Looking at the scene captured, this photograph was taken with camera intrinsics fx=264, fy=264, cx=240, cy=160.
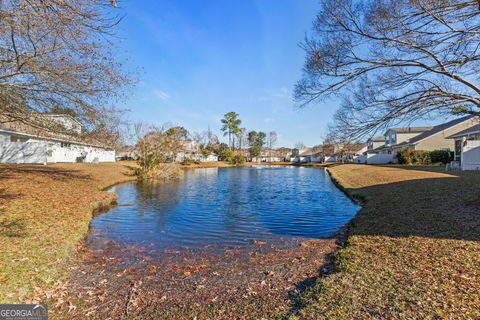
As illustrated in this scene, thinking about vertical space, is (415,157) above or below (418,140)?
below

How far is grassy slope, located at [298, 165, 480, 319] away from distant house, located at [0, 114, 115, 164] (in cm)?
1099

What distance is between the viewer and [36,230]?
22.9 feet

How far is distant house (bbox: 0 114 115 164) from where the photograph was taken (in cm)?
1104

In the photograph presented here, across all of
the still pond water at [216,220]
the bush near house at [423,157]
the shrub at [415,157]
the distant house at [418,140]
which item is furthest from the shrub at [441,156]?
the still pond water at [216,220]

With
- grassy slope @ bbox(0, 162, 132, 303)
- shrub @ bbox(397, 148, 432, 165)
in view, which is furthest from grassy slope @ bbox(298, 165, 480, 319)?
shrub @ bbox(397, 148, 432, 165)

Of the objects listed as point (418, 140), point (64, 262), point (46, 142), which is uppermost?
point (418, 140)

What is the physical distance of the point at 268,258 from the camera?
20.6 feet

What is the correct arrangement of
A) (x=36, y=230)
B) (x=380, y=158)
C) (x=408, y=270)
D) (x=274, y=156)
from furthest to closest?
(x=274, y=156) < (x=380, y=158) < (x=36, y=230) < (x=408, y=270)

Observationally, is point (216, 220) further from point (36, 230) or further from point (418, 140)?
point (418, 140)

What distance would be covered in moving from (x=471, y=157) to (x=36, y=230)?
26.1 metres

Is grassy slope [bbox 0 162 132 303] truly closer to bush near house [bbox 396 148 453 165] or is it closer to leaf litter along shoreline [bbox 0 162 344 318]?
leaf litter along shoreline [bbox 0 162 344 318]

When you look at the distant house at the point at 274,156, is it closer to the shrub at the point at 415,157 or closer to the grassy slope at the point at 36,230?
the shrub at the point at 415,157

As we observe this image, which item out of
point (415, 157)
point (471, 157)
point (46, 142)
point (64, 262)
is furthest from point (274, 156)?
point (64, 262)

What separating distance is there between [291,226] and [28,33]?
9.28 metres
